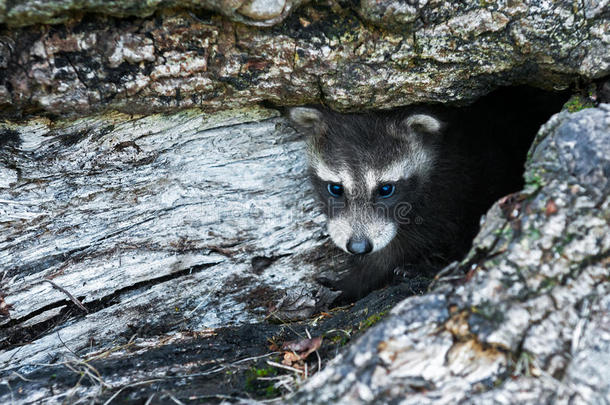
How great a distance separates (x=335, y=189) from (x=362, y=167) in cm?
29

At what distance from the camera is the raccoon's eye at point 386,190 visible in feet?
13.7

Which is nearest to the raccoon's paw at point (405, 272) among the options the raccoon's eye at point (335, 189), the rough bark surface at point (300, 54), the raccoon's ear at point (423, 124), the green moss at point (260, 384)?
the raccoon's eye at point (335, 189)

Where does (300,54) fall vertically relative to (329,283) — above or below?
above

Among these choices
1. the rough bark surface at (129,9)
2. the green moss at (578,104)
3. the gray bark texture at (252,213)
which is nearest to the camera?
the gray bark texture at (252,213)

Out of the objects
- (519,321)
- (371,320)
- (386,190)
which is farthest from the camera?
(386,190)

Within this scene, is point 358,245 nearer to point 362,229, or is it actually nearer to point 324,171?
point 362,229

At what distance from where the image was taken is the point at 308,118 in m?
3.99

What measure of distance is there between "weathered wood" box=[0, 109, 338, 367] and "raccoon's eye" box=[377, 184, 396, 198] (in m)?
0.55

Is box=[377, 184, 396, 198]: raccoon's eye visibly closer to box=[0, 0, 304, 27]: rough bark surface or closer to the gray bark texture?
the gray bark texture

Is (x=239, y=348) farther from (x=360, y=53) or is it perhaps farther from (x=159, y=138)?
(x=360, y=53)

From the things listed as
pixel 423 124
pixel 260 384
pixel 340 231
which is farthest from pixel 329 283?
pixel 260 384

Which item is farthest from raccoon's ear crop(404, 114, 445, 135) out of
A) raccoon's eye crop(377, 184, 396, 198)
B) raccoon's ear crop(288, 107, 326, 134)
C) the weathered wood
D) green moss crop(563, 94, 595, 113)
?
green moss crop(563, 94, 595, 113)

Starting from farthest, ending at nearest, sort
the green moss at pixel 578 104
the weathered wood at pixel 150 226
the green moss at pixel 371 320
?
the weathered wood at pixel 150 226 → the green moss at pixel 578 104 → the green moss at pixel 371 320

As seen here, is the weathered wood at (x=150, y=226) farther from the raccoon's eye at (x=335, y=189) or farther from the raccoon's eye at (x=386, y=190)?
the raccoon's eye at (x=386, y=190)
